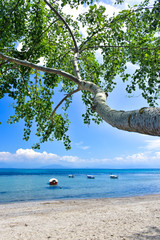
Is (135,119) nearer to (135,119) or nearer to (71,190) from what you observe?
(135,119)

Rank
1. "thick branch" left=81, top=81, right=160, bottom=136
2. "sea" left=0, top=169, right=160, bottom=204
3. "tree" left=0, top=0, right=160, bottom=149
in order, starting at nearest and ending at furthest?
"thick branch" left=81, top=81, right=160, bottom=136, "tree" left=0, top=0, right=160, bottom=149, "sea" left=0, top=169, right=160, bottom=204

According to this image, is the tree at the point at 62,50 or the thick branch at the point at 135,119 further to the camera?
the tree at the point at 62,50

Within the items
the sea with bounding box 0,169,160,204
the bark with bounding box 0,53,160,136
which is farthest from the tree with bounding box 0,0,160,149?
the sea with bounding box 0,169,160,204

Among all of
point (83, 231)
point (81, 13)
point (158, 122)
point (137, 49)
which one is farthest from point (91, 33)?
point (83, 231)

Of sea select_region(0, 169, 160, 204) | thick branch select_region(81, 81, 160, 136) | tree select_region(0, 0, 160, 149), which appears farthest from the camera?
sea select_region(0, 169, 160, 204)

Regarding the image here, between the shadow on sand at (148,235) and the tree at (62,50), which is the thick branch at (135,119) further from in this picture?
the shadow on sand at (148,235)

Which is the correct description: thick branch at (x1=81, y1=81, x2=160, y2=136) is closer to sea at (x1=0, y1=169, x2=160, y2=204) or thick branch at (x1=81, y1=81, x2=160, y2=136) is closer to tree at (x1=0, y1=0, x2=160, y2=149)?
tree at (x1=0, y1=0, x2=160, y2=149)

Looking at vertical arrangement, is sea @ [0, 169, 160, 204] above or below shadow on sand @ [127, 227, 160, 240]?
below

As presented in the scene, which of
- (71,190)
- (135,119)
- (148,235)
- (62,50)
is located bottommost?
(71,190)

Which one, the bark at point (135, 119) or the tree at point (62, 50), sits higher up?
the tree at point (62, 50)

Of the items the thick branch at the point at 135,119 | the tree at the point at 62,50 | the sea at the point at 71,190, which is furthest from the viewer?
the sea at the point at 71,190

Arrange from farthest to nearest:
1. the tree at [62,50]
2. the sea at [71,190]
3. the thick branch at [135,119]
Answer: the sea at [71,190], the tree at [62,50], the thick branch at [135,119]

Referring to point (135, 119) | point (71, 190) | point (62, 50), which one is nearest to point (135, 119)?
point (135, 119)

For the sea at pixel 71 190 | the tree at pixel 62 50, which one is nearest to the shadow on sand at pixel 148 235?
the tree at pixel 62 50
